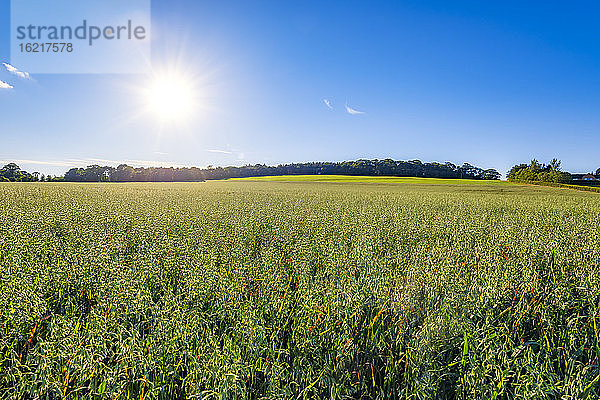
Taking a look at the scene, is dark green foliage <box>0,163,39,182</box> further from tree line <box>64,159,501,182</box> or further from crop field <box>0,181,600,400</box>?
crop field <box>0,181,600,400</box>

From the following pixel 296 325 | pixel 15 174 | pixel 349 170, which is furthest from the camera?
pixel 349 170

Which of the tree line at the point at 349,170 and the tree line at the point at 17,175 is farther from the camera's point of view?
the tree line at the point at 349,170

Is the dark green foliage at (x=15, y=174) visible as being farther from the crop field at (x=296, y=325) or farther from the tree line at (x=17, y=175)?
the crop field at (x=296, y=325)

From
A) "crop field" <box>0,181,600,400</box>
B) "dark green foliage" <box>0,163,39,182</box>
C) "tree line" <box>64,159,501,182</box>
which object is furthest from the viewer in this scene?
"tree line" <box>64,159,501,182</box>

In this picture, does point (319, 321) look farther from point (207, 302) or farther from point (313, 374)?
point (207, 302)

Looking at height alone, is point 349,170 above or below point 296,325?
above

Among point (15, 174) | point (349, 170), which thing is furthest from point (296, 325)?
point (15, 174)

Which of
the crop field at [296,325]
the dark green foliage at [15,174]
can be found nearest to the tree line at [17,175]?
the dark green foliage at [15,174]

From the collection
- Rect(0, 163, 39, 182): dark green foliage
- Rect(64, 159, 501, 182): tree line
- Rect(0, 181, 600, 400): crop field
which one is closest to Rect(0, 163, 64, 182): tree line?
Rect(0, 163, 39, 182): dark green foliage

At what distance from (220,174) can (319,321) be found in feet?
292

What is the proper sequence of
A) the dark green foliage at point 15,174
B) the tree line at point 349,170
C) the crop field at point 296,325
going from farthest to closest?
the tree line at point 349,170
the dark green foliage at point 15,174
the crop field at point 296,325

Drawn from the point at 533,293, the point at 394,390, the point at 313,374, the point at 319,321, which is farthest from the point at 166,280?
the point at 533,293

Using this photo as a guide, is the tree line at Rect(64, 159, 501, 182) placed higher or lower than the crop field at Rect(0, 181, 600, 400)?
higher

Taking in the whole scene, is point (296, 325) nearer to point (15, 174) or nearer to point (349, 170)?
point (349, 170)
